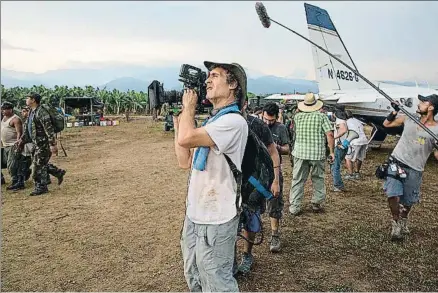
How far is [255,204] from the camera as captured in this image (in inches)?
103

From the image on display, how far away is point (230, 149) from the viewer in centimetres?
211

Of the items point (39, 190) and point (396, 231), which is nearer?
point (396, 231)

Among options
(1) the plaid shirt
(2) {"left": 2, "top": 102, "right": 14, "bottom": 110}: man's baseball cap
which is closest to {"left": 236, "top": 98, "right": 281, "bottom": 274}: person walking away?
(1) the plaid shirt

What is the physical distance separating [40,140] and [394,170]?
17.0 feet

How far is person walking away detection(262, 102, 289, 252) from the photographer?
4016mm

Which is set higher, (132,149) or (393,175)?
(393,175)

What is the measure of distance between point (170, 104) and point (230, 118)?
2.48ft

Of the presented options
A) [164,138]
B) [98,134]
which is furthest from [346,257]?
[98,134]

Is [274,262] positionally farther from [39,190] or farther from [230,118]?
[39,190]

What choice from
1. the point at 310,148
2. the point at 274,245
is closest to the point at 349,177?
the point at 310,148

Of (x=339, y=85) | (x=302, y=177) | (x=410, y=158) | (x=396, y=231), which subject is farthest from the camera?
(x=339, y=85)

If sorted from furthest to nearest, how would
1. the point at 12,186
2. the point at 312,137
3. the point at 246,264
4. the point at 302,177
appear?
1. the point at 12,186
2. the point at 302,177
3. the point at 312,137
4. the point at 246,264

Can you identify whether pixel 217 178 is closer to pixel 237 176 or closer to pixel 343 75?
pixel 237 176

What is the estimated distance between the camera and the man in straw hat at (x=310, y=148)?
197 inches
